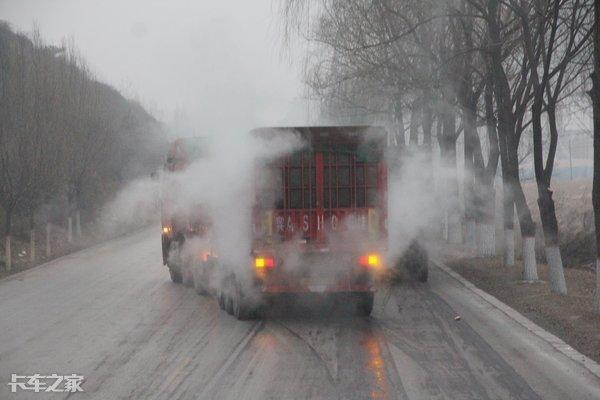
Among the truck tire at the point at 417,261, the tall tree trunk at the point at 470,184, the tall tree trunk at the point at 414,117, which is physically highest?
the tall tree trunk at the point at 414,117

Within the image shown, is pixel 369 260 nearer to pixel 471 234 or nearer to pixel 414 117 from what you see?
pixel 471 234

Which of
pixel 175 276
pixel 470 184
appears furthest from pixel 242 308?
pixel 470 184

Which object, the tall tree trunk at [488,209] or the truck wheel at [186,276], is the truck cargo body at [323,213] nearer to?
the truck wheel at [186,276]

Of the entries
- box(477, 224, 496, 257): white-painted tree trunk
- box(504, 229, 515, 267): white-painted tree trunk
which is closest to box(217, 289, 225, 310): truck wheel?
box(504, 229, 515, 267): white-painted tree trunk

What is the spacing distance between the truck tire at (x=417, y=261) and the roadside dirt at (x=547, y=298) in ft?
3.64

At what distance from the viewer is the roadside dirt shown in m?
11.4

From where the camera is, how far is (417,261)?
1823cm

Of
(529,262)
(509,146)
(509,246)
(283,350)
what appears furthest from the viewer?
(509,246)

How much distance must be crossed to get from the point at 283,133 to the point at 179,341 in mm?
3627

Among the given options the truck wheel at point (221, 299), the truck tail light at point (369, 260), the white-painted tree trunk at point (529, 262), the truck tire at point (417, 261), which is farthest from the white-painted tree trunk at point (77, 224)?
the truck tail light at point (369, 260)

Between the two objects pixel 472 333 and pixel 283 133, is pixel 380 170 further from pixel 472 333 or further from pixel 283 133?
pixel 472 333

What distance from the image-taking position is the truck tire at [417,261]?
18.2 metres

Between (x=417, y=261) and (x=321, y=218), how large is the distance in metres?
5.81

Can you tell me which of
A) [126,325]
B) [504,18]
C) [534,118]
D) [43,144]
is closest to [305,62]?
[504,18]
